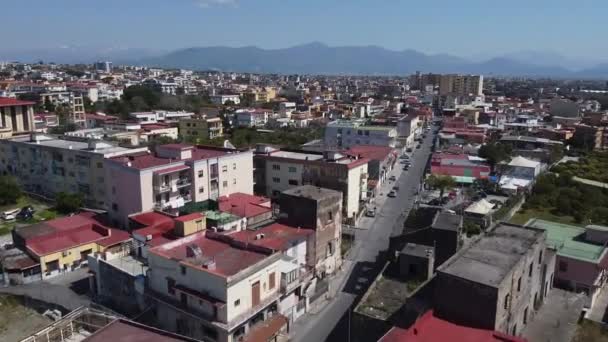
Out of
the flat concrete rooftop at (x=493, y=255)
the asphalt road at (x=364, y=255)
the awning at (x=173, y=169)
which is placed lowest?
the asphalt road at (x=364, y=255)

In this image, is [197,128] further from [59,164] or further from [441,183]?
[441,183]

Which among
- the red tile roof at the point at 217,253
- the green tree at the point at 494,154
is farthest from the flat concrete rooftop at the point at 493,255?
the green tree at the point at 494,154

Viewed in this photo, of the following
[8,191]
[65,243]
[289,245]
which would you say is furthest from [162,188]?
[8,191]

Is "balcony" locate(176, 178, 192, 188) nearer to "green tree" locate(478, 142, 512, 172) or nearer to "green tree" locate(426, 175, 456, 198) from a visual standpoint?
"green tree" locate(426, 175, 456, 198)

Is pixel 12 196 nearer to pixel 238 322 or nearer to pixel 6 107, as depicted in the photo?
pixel 6 107

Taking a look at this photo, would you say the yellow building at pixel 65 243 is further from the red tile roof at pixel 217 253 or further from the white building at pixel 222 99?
the white building at pixel 222 99

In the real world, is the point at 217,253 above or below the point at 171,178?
below

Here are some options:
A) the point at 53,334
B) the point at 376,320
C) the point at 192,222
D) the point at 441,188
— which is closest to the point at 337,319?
the point at 376,320
